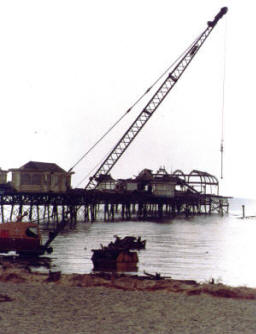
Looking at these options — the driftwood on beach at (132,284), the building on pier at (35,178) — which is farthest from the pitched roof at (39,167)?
the driftwood on beach at (132,284)

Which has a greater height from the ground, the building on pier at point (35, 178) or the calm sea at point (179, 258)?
the building on pier at point (35, 178)

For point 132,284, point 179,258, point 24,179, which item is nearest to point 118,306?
point 132,284

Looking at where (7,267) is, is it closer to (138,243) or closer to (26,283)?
(26,283)

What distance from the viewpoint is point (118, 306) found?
1892 centimetres

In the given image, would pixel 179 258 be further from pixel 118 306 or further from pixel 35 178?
pixel 35 178

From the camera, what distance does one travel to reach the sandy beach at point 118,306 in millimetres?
15680

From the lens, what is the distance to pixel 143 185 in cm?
10819

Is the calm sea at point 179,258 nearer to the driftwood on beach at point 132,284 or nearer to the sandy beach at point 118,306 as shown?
the driftwood on beach at point 132,284

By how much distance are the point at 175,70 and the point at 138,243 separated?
141ft

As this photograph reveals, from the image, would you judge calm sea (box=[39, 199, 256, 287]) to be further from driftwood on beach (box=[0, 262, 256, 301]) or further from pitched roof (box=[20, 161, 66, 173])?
pitched roof (box=[20, 161, 66, 173])

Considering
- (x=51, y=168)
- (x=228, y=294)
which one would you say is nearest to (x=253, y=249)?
(x=51, y=168)

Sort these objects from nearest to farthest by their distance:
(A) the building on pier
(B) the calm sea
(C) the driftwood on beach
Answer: (C) the driftwood on beach
(B) the calm sea
(A) the building on pier

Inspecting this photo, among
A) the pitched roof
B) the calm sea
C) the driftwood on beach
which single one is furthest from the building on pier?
the driftwood on beach

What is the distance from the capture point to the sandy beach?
15.7 m
